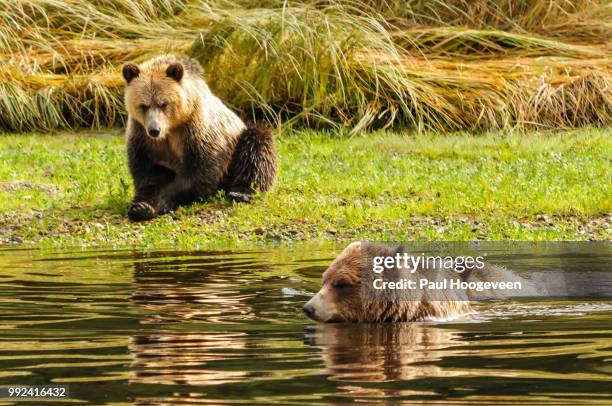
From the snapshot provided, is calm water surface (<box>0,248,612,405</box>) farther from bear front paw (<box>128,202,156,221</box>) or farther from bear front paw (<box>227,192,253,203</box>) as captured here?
bear front paw (<box>227,192,253,203</box>)

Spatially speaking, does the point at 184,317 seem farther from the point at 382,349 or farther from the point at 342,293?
the point at 382,349

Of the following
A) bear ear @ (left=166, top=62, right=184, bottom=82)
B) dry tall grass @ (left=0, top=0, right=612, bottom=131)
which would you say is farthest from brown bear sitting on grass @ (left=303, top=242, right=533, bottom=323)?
dry tall grass @ (left=0, top=0, right=612, bottom=131)

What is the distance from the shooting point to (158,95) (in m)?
12.1

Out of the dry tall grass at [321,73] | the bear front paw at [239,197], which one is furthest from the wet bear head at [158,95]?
the dry tall grass at [321,73]

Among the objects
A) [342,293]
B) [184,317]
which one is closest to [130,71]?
[184,317]

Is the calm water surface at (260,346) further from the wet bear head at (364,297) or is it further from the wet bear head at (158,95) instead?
the wet bear head at (158,95)

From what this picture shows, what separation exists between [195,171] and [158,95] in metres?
0.84

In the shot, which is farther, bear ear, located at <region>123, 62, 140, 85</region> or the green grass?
bear ear, located at <region>123, 62, 140, 85</region>

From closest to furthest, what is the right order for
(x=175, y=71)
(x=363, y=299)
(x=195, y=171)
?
(x=363, y=299) < (x=175, y=71) < (x=195, y=171)

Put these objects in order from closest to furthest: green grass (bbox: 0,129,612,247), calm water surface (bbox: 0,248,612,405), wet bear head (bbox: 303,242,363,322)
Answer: calm water surface (bbox: 0,248,612,405) < wet bear head (bbox: 303,242,363,322) < green grass (bbox: 0,129,612,247)

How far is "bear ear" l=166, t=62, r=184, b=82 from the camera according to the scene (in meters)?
12.2

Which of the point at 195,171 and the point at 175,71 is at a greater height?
the point at 175,71

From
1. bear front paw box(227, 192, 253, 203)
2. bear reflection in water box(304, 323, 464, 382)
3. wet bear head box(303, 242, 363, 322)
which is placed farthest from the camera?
bear front paw box(227, 192, 253, 203)

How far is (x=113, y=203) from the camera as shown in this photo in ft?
41.2
